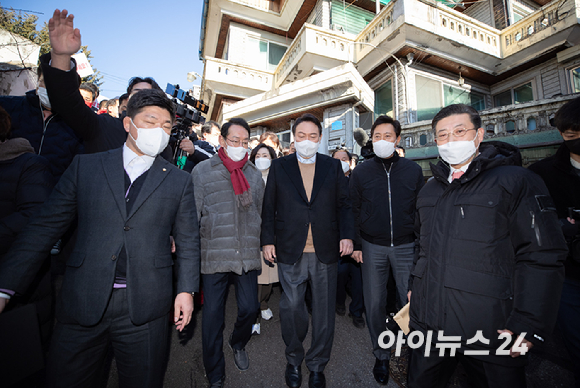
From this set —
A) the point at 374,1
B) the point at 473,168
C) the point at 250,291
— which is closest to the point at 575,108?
the point at 473,168

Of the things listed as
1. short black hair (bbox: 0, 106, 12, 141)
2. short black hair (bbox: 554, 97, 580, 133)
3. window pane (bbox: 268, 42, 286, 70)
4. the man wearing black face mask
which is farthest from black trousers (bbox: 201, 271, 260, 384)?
window pane (bbox: 268, 42, 286, 70)

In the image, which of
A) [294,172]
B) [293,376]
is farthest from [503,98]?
[293,376]

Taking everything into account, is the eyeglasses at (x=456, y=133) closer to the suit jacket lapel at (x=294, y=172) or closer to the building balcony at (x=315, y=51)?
the suit jacket lapel at (x=294, y=172)

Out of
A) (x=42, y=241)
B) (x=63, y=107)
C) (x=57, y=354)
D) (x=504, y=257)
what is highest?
(x=63, y=107)

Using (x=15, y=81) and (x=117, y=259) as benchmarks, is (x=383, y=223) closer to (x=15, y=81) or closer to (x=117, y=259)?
(x=117, y=259)

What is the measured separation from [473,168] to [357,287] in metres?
2.69

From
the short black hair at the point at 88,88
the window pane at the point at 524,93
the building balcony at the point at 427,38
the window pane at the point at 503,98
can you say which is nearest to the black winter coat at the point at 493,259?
the short black hair at the point at 88,88

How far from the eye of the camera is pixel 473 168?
1656mm

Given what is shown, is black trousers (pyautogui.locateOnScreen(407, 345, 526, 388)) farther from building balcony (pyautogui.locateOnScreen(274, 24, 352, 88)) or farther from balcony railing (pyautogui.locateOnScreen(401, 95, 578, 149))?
building balcony (pyautogui.locateOnScreen(274, 24, 352, 88))

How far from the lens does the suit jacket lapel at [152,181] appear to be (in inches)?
61.2

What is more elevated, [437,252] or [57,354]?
[437,252]

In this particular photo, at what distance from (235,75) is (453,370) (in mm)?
13604

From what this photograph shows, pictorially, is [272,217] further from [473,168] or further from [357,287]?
[357,287]

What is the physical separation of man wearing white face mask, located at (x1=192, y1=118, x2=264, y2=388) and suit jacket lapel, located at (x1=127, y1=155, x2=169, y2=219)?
899mm
